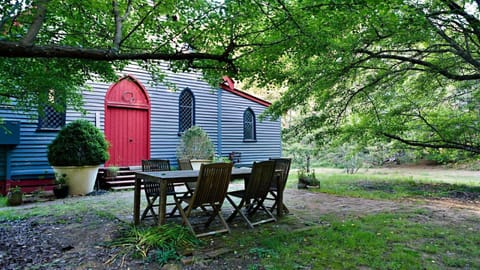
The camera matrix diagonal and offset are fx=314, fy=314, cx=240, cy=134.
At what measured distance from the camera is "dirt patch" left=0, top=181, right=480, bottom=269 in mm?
3131

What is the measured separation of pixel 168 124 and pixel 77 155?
3.76 meters

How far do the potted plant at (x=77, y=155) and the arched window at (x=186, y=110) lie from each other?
12.2 ft

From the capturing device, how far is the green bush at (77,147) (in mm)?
7727

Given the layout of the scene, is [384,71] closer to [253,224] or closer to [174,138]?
[253,224]

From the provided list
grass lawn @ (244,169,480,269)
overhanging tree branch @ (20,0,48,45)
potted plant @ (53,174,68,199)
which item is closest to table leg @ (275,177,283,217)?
grass lawn @ (244,169,480,269)

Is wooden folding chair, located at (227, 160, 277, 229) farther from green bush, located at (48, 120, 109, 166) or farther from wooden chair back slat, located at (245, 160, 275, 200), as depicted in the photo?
green bush, located at (48, 120, 109, 166)

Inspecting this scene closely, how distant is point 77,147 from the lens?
7812 millimetres

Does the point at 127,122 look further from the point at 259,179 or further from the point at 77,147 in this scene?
the point at 259,179

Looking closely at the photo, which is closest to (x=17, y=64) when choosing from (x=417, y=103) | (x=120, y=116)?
(x=120, y=116)

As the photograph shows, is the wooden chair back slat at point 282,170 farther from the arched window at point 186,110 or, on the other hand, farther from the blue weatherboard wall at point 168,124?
the arched window at point 186,110

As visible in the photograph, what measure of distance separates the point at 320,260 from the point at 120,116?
858 cm

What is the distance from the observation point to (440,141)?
7805mm

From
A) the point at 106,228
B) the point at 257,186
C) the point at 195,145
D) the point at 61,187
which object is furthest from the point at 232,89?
the point at 106,228

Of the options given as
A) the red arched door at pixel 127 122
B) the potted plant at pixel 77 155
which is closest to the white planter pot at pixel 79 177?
the potted plant at pixel 77 155
